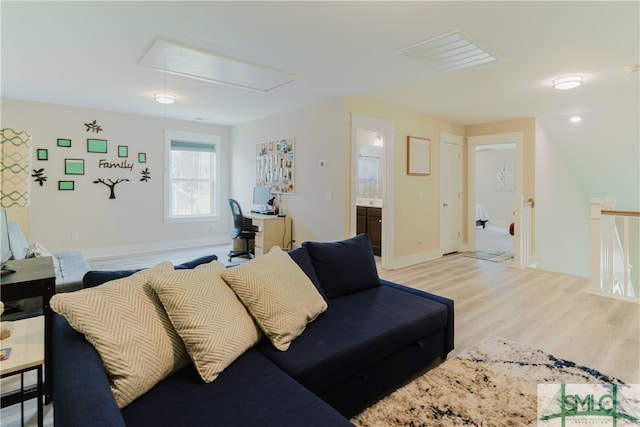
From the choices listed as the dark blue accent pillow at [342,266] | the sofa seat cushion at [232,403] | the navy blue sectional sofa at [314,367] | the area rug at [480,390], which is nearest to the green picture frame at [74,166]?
the navy blue sectional sofa at [314,367]

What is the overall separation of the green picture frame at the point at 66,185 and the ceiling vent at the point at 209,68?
120 inches

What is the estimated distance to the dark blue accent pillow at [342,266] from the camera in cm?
229

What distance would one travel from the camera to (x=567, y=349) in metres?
2.52

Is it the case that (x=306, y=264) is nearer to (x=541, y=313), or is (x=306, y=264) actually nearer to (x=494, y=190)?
(x=541, y=313)

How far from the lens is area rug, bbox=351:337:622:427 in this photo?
175cm

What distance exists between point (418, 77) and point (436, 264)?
2.84 m

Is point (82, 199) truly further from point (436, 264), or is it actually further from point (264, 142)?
point (436, 264)

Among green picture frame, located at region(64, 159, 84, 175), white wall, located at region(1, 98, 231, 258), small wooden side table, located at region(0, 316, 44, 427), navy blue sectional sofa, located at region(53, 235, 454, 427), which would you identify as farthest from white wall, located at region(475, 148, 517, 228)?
small wooden side table, located at region(0, 316, 44, 427)

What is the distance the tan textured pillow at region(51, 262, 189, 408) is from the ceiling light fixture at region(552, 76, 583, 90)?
4199 millimetres

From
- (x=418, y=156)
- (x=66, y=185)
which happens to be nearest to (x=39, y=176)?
(x=66, y=185)

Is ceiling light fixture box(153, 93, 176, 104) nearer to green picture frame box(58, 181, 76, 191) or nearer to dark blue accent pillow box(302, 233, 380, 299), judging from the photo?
green picture frame box(58, 181, 76, 191)

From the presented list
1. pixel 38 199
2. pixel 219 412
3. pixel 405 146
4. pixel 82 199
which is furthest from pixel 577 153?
pixel 38 199

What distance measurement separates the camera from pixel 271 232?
518 centimetres

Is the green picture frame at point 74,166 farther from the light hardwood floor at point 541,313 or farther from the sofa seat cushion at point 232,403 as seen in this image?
the sofa seat cushion at point 232,403
